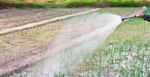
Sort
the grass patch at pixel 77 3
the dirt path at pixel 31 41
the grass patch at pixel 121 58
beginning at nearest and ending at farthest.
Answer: the grass patch at pixel 121 58, the dirt path at pixel 31 41, the grass patch at pixel 77 3

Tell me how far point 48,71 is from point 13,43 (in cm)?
259

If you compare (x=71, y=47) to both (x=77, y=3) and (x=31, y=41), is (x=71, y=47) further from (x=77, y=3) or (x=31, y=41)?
(x=77, y=3)

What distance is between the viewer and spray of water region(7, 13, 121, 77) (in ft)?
16.5

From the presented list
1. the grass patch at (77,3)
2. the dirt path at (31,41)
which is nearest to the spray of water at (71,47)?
the dirt path at (31,41)

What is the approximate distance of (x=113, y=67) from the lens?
519cm

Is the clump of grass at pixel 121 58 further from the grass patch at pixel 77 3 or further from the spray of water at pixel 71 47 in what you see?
the grass patch at pixel 77 3

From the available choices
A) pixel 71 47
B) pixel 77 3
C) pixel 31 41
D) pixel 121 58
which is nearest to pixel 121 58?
pixel 121 58

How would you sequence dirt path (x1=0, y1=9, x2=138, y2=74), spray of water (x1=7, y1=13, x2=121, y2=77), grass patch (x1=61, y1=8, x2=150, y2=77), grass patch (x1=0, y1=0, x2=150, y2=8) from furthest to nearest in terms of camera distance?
grass patch (x1=0, y1=0, x2=150, y2=8), dirt path (x1=0, y1=9, x2=138, y2=74), spray of water (x1=7, y1=13, x2=121, y2=77), grass patch (x1=61, y1=8, x2=150, y2=77)

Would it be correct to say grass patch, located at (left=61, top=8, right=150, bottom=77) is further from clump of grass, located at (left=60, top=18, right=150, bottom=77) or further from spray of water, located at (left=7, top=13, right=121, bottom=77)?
spray of water, located at (left=7, top=13, right=121, bottom=77)

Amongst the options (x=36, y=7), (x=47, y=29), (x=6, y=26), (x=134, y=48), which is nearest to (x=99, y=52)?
(x=134, y=48)

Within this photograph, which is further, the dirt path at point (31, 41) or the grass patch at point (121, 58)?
the dirt path at point (31, 41)

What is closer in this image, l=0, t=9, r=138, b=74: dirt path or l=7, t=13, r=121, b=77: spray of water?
Result: l=7, t=13, r=121, b=77: spray of water

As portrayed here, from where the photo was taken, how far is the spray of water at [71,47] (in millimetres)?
5043

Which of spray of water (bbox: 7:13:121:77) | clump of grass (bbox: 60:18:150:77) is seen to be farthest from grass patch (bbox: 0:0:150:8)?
clump of grass (bbox: 60:18:150:77)
